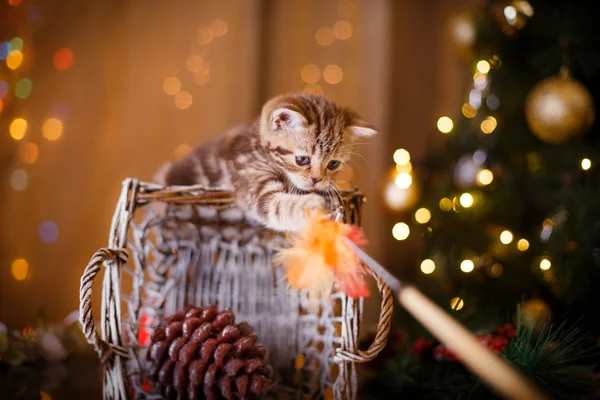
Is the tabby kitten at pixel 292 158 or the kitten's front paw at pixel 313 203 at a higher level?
the tabby kitten at pixel 292 158

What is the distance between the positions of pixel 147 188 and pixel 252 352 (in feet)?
1.05

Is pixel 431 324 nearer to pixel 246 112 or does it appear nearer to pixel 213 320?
pixel 213 320

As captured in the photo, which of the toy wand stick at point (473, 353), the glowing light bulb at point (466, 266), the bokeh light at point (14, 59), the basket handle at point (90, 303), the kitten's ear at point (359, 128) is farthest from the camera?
the bokeh light at point (14, 59)

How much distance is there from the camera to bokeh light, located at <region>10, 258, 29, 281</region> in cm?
130

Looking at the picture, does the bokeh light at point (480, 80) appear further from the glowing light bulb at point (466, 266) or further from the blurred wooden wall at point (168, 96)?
the glowing light bulb at point (466, 266)

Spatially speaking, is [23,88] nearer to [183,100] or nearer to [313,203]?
[183,100]

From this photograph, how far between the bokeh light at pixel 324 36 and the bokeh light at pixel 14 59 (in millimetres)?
1030

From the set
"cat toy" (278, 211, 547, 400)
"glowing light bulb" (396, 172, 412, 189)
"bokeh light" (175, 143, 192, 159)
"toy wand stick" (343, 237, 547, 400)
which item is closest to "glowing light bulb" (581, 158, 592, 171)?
"glowing light bulb" (396, 172, 412, 189)

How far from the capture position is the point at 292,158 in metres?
0.81

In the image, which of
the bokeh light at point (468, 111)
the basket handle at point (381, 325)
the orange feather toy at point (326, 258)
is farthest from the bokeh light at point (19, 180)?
the bokeh light at point (468, 111)

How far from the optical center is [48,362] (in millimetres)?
1128

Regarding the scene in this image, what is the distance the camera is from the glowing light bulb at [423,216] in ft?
4.46

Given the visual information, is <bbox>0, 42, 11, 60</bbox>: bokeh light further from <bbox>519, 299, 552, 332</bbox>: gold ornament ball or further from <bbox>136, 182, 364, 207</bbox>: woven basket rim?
<bbox>519, 299, 552, 332</bbox>: gold ornament ball

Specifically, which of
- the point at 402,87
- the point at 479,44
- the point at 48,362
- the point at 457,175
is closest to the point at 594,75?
the point at 479,44
